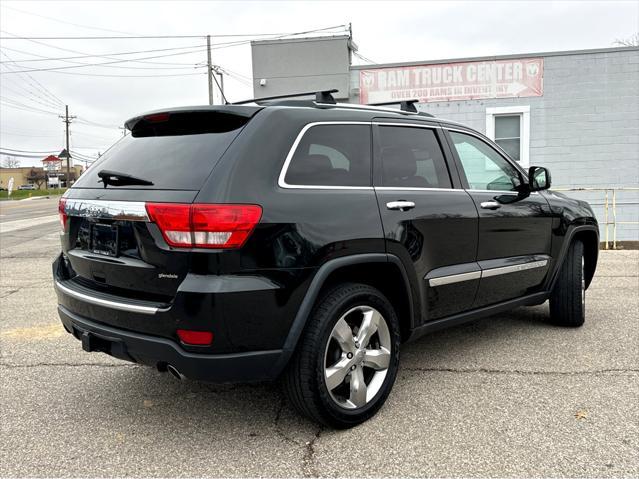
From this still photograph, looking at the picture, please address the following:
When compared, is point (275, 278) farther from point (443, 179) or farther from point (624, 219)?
point (624, 219)

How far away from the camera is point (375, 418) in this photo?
3.21 metres

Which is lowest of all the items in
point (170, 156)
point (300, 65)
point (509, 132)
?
point (170, 156)

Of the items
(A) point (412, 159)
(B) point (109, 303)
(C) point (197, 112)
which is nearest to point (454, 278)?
(A) point (412, 159)

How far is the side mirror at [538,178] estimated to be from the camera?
446cm

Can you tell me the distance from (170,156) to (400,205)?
4.41ft

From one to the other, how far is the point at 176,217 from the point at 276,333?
2.41 feet

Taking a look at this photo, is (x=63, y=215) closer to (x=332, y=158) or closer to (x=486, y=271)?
(x=332, y=158)

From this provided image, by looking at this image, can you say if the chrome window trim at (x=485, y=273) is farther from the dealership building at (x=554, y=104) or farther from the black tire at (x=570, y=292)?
the dealership building at (x=554, y=104)

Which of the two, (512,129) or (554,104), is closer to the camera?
(554,104)

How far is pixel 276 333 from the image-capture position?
2.69m

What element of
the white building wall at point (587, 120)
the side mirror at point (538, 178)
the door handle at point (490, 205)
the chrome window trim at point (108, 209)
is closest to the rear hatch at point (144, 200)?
the chrome window trim at point (108, 209)

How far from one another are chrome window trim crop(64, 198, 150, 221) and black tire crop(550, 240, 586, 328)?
12.2ft

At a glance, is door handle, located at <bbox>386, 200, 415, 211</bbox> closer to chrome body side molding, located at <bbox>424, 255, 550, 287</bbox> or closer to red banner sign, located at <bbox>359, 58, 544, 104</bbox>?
chrome body side molding, located at <bbox>424, 255, 550, 287</bbox>

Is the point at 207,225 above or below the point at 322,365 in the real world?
above
